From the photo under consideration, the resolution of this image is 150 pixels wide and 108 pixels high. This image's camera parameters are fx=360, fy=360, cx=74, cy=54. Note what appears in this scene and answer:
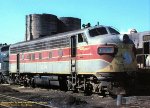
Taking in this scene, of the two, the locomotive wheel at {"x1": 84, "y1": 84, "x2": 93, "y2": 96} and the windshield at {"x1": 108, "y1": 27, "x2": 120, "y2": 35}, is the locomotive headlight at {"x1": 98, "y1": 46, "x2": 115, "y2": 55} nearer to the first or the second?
the windshield at {"x1": 108, "y1": 27, "x2": 120, "y2": 35}

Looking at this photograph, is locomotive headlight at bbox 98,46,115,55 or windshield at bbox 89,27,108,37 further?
windshield at bbox 89,27,108,37

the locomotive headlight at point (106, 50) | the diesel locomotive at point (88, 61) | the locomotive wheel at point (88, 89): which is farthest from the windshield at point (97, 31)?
the locomotive wheel at point (88, 89)

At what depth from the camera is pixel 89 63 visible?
1727cm

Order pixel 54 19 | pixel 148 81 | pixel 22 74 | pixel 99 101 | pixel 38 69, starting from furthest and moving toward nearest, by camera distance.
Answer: pixel 54 19, pixel 22 74, pixel 38 69, pixel 148 81, pixel 99 101

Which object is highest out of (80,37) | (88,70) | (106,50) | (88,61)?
(80,37)

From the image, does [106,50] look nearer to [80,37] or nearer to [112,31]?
[112,31]

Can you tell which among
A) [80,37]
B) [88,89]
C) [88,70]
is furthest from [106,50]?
[88,89]

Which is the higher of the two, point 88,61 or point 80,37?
point 80,37

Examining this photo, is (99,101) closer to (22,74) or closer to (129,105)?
(129,105)

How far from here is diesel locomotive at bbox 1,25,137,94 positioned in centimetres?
1634

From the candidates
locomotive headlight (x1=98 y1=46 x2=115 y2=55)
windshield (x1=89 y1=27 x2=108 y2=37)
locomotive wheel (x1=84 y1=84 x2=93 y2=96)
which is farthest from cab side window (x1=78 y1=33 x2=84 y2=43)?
locomotive wheel (x1=84 y1=84 x2=93 y2=96)

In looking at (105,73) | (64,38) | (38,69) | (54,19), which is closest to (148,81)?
(105,73)

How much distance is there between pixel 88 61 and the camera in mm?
17359

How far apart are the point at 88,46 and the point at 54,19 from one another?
17589mm
